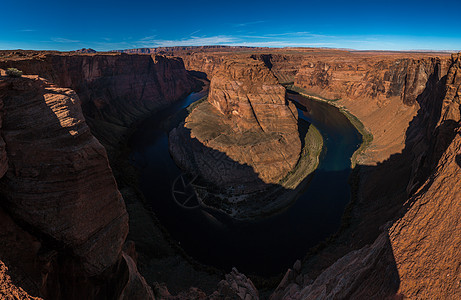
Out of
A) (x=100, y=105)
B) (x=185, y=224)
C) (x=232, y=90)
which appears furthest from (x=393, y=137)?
(x=100, y=105)

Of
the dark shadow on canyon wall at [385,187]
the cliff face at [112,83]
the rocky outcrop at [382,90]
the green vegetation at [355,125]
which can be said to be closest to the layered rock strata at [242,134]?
the dark shadow on canyon wall at [385,187]

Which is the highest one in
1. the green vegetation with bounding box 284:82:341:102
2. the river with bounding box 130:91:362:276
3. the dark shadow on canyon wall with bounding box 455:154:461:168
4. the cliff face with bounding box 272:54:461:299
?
the green vegetation with bounding box 284:82:341:102

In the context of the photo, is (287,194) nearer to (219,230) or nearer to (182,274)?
(219,230)

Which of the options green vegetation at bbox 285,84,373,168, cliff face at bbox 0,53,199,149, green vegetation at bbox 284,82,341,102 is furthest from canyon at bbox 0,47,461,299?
green vegetation at bbox 284,82,341,102

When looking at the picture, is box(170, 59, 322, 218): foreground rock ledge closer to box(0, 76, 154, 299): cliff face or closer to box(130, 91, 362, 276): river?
box(130, 91, 362, 276): river

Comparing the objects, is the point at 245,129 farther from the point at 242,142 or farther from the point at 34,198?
the point at 34,198
